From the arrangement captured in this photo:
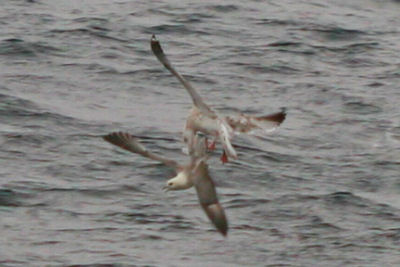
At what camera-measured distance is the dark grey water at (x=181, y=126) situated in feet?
46.5

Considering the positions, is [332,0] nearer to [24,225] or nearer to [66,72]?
[66,72]

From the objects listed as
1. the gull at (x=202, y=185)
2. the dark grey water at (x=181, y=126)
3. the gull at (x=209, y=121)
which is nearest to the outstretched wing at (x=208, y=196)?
the gull at (x=202, y=185)

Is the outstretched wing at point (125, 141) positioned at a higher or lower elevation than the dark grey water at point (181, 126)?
higher

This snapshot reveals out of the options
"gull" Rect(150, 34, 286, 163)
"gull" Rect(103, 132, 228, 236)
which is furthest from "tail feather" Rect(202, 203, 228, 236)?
"gull" Rect(150, 34, 286, 163)

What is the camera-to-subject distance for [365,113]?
1847cm

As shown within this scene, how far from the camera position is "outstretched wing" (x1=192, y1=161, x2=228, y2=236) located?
1106cm

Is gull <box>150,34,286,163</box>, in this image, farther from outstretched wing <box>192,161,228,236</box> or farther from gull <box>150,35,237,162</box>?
outstretched wing <box>192,161,228,236</box>

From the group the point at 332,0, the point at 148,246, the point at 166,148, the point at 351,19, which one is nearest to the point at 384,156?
the point at 166,148

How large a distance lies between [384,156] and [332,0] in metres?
8.97

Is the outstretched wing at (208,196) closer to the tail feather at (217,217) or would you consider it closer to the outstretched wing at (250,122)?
the tail feather at (217,217)

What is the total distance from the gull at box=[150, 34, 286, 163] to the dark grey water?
126 cm

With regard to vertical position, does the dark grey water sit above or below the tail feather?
below

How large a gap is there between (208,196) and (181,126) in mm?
6666

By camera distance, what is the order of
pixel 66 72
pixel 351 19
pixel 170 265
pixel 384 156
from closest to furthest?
1. pixel 170 265
2. pixel 384 156
3. pixel 66 72
4. pixel 351 19
